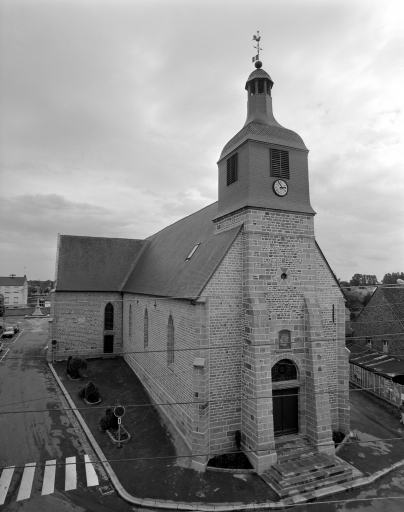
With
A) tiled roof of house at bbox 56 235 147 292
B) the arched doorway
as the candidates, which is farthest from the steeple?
tiled roof of house at bbox 56 235 147 292

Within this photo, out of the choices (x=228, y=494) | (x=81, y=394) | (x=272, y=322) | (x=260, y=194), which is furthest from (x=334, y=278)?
(x=81, y=394)

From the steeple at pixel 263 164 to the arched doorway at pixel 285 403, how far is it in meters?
7.64

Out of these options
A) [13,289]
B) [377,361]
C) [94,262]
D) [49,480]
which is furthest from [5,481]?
[13,289]

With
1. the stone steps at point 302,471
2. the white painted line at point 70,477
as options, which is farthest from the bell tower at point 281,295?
the white painted line at point 70,477

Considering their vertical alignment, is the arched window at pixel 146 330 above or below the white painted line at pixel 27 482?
above

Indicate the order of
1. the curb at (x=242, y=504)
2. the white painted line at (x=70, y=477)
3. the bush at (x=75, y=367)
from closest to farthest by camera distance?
the curb at (x=242, y=504) < the white painted line at (x=70, y=477) < the bush at (x=75, y=367)

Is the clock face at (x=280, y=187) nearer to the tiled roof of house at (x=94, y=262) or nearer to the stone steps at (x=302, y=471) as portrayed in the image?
the stone steps at (x=302, y=471)

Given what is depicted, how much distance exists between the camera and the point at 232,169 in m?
17.7

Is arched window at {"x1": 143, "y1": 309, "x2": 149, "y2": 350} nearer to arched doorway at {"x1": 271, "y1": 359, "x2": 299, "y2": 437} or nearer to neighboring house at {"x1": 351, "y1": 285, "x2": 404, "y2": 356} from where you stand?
arched doorway at {"x1": 271, "y1": 359, "x2": 299, "y2": 437}

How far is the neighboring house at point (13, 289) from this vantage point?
78812mm

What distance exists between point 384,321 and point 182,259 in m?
21.1

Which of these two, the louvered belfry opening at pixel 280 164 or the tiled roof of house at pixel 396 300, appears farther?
the tiled roof of house at pixel 396 300

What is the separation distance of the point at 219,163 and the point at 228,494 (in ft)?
50.7

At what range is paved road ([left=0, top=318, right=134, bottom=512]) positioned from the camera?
1220 cm
